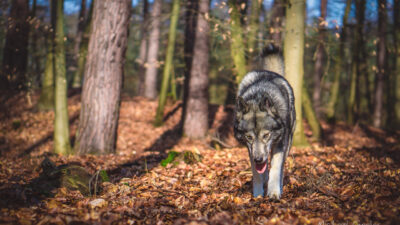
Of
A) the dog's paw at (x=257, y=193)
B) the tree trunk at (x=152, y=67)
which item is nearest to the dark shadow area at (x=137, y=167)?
the dog's paw at (x=257, y=193)

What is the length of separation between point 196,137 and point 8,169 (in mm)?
6484

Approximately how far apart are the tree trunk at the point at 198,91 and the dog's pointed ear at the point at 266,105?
7.01m

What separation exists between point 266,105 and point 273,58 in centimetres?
218

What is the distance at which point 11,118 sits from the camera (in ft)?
41.5

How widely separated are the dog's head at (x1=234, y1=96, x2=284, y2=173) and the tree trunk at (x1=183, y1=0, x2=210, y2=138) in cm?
685

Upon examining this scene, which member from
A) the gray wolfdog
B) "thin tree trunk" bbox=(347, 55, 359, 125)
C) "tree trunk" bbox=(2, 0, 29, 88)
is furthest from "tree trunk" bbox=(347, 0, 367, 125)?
"tree trunk" bbox=(2, 0, 29, 88)

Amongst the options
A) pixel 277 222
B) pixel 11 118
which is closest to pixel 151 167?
pixel 277 222

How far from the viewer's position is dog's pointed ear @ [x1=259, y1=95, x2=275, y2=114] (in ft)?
13.6

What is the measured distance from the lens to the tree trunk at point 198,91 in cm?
1091

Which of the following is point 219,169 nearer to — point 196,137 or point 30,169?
point 30,169

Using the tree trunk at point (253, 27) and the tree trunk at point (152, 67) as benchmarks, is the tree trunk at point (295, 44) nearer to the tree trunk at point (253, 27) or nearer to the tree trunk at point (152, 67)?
the tree trunk at point (253, 27)

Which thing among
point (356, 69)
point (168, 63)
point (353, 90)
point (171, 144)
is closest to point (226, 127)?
point (171, 144)

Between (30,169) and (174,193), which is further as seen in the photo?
(30,169)

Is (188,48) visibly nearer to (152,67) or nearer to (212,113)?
(212,113)
